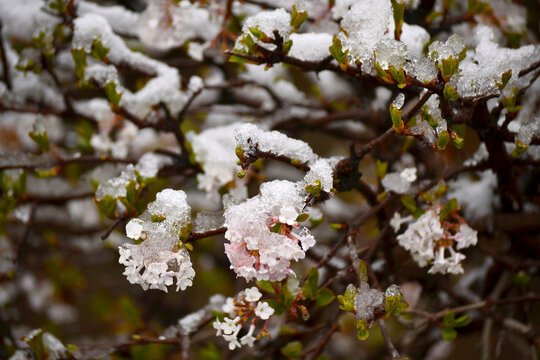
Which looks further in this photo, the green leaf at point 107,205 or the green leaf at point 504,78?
the green leaf at point 107,205

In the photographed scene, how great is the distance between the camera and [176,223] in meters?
1.08

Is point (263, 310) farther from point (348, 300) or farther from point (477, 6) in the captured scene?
point (477, 6)

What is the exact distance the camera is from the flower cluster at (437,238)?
49.9 inches

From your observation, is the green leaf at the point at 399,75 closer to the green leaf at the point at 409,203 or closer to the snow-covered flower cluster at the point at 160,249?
the green leaf at the point at 409,203

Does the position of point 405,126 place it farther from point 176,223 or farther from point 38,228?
point 38,228

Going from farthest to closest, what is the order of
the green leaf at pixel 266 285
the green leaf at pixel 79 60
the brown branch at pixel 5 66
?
the brown branch at pixel 5 66 < the green leaf at pixel 79 60 < the green leaf at pixel 266 285

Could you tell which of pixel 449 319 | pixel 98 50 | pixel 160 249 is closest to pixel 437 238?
pixel 449 319

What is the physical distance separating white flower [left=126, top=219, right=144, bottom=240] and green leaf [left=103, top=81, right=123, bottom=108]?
578 mm

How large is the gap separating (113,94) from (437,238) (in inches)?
41.4

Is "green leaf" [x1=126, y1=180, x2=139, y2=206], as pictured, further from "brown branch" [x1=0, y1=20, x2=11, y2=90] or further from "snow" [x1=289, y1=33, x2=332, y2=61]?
"brown branch" [x1=0, y1=20, x2=11, y2=90]

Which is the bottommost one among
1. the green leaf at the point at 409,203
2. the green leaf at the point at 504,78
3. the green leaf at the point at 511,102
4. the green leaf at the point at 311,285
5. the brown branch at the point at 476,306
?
the brown branch at the point at 476,306

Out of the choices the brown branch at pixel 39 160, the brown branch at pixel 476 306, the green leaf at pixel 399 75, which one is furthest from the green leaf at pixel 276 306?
A: the brown branch at pixel 39 160

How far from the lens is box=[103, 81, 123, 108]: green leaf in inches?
58.7

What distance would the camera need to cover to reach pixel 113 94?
4.91 ft
